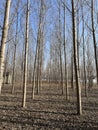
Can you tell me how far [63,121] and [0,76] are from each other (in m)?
2.72

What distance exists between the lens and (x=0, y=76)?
12.6 feet

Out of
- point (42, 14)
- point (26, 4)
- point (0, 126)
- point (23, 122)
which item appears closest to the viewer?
point (0, 126)

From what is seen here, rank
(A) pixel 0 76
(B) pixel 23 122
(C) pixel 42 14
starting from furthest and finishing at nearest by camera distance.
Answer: (C) pixel 42 14, (B) pixel 23 122, (A) pixel 0 76

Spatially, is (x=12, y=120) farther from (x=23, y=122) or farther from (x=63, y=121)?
(x=63, y=121)

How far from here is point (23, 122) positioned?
556cm

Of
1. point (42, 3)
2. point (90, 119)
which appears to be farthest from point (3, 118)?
point (42, 3)

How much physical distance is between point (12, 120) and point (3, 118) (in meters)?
0.38

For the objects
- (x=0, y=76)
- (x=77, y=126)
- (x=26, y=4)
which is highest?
(x=26, y=4)

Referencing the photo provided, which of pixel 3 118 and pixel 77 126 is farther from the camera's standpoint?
pixel 3 118

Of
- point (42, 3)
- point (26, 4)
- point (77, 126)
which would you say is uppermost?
point (42, 3)

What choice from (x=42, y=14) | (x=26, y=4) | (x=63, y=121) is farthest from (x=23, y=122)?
(x=42, y=14)

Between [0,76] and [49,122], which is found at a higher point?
[0,76]

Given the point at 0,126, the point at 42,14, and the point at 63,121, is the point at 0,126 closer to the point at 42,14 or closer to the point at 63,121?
the point at 63,121

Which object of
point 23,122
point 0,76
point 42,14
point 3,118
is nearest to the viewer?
point 0,76
